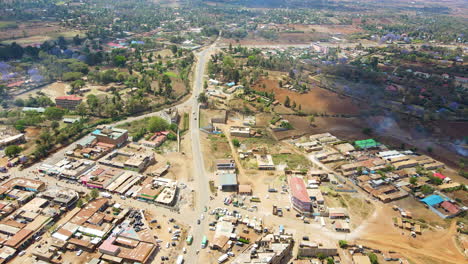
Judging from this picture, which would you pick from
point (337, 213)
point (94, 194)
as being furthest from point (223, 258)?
point (94, 194)

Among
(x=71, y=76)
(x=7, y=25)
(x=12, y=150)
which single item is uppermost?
(x=7, y=25)

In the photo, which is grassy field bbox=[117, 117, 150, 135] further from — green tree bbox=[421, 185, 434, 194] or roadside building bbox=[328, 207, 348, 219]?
→ green tree bbox=[421, 185, 434, 194]

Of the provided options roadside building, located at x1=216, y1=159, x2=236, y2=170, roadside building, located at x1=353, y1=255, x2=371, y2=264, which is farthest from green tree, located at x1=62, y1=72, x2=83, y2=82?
roadside building, located at x1=353, y1=255, x2=371, y2=264

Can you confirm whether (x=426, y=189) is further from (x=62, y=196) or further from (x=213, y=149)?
(x=62, y=196)

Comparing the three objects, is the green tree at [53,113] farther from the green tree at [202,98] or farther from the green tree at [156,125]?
the green tree at [202,98]

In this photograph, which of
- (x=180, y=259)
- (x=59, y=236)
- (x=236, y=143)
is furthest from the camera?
(x=236, y=143)

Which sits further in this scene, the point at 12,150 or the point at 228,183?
the point at 12,150

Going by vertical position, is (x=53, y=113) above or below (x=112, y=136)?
above
